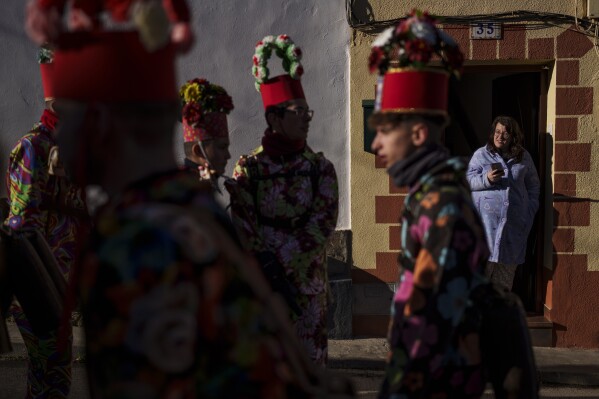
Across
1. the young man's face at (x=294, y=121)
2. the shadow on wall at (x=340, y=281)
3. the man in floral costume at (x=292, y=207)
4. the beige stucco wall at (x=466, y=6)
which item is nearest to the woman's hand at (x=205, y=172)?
the man in floral costume at (x=292, y=207)

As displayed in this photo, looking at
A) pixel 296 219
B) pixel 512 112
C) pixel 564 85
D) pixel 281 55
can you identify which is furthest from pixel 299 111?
pixel 512 112

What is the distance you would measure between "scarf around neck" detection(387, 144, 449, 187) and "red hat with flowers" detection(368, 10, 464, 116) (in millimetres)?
161

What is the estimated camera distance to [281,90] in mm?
5027

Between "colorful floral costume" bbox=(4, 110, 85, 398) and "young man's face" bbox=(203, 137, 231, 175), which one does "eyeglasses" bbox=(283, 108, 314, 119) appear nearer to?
"young man's face" bbox=(203, 137, 231, 175)

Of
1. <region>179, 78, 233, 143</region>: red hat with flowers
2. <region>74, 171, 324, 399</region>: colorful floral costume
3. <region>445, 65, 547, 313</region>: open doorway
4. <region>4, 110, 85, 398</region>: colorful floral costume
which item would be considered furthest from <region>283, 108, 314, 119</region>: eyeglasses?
<region>74, 171, 324, 399</region>: colorful floral costume

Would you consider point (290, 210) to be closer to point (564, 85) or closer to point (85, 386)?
point (85, 386)

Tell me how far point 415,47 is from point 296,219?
1.89 meters

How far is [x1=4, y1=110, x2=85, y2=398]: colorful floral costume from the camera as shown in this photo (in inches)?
174

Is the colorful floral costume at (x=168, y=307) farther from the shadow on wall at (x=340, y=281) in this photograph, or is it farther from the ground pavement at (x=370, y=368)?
the shadow on wall at (x=340, y=281)

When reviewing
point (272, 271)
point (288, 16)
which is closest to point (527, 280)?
point (288, 16)

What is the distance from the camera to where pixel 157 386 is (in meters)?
1.60

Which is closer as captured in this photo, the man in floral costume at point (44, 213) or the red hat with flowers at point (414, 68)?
the red hat with flowers at point (414, 68)

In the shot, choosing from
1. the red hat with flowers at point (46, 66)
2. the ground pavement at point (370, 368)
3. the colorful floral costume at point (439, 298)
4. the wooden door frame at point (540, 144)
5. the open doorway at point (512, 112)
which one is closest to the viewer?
the colorful floral costume at point (439, 298)

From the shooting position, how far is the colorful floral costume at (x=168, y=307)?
1593 millimetres
